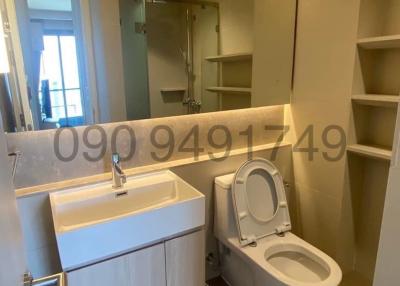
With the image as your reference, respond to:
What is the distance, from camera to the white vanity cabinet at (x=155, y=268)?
1315mm

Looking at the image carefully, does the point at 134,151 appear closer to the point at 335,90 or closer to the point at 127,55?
the point at 127,55

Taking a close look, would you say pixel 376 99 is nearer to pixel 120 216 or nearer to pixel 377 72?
pixel 377 72

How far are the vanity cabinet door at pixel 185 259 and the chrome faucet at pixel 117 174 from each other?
40 centimetres

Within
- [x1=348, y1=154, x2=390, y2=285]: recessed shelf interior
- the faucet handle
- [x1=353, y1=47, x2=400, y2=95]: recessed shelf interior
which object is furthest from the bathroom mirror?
[x1=348, y1=154, x2=390, y2=285]: recessed shelf interior

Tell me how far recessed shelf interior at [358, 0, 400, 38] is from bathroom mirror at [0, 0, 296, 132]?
50 centimetres

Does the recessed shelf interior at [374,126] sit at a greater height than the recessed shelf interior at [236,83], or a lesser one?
lesser

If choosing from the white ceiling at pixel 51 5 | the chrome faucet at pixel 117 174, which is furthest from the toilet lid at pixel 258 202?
the white ceiling at pixel 51 5

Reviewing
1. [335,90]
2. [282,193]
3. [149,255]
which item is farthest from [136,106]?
[335,90]

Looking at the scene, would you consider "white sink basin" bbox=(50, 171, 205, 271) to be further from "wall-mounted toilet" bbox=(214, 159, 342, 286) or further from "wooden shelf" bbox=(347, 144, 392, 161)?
"wooden shelf" bbox=(347, 144, 392, 161)

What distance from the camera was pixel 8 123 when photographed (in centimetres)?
137

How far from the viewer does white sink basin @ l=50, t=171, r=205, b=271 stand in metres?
1.23

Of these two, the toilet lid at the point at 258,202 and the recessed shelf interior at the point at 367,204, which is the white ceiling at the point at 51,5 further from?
the recessed shelf interior at the point at 367,204

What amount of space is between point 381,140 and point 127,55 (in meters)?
1.67

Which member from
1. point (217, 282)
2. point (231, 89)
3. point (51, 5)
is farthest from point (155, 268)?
point (51, 5)
